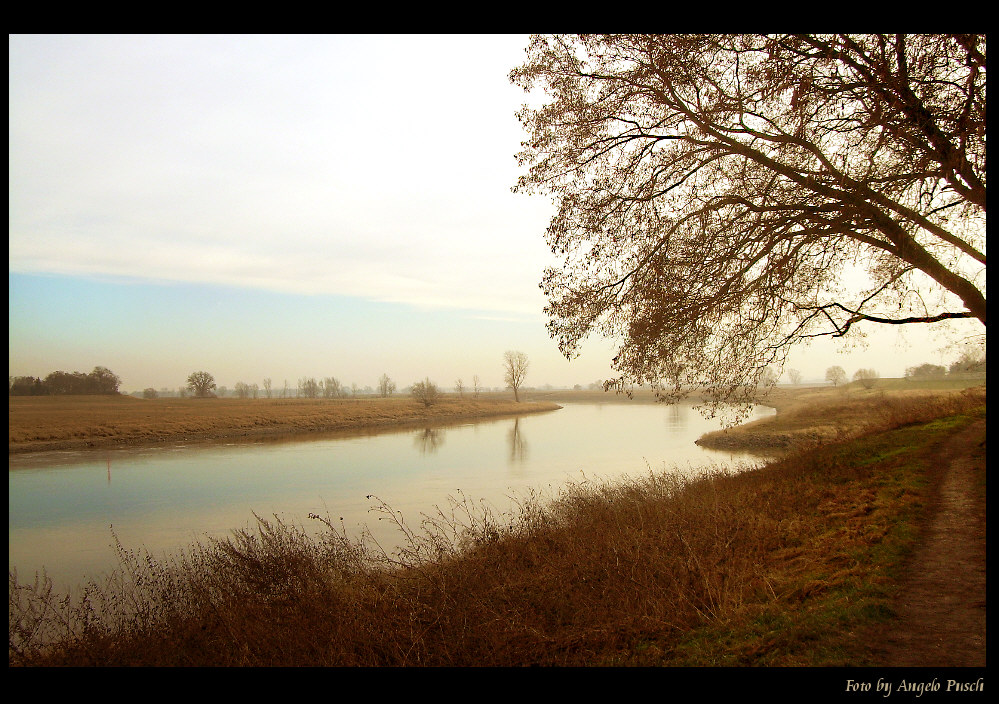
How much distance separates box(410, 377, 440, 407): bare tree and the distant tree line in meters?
27.3

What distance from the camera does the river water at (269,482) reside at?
13266 mm

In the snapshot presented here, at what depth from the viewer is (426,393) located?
61312mm

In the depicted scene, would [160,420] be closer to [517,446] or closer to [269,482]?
[269,482]

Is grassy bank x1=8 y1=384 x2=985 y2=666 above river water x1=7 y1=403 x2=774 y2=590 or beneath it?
above

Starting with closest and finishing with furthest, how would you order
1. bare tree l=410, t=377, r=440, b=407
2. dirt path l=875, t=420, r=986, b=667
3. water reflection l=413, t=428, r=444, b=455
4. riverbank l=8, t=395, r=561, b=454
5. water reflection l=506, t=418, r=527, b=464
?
dirt path l=875, t=420, r=986, b=667 < water reflection l=506, t=418, r=527, b=464 < water reflection l=413, t=428, r=444, b=455 < riverbank l=8, t=395, r=561, b=454 < bare tree l=410, t=377, r=440, b=407

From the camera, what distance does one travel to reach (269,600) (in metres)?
8.34

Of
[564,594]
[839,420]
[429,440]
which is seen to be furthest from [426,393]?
[564,594]

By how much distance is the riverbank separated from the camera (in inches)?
1238

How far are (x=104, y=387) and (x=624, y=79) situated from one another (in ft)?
169

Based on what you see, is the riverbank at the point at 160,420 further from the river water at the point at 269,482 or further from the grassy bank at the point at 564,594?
the grassy bank at the point at 564,594

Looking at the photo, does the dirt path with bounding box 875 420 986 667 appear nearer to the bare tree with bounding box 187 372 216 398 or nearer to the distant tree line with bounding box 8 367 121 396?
the distant tree line with bounding box 8 367 121 396

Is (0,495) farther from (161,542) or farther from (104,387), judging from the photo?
(104,387)

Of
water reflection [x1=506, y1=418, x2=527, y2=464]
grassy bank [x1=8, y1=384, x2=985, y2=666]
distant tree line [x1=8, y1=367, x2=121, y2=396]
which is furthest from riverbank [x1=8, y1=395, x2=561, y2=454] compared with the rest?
grassy bank [x1=8, y1=384, x2=985, y2=666]

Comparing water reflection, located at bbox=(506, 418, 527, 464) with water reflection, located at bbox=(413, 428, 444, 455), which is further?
water reflection, located at bbox=(413, 428, 444, 455)
